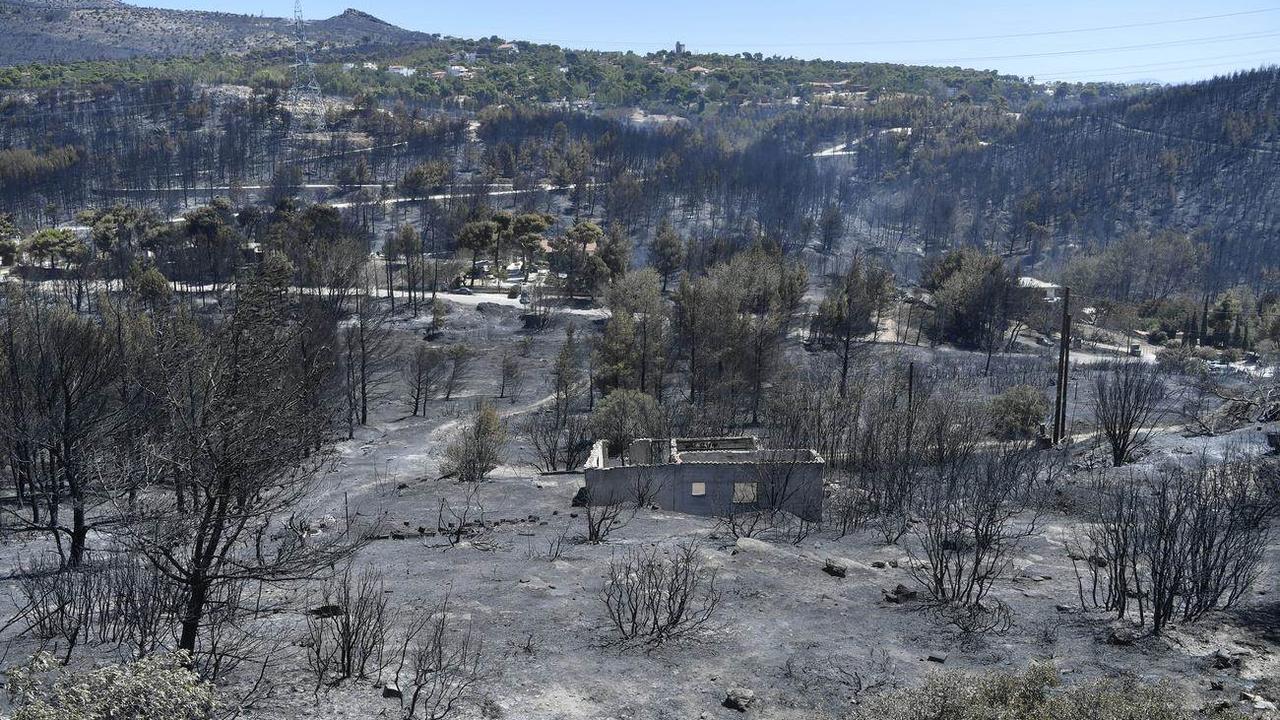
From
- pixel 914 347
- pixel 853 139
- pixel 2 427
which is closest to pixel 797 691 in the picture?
pixel 2 427

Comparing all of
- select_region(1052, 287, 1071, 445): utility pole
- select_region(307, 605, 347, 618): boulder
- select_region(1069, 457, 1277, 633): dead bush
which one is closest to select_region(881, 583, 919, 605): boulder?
select_region(1069, 457, 1277, 633): dead bush

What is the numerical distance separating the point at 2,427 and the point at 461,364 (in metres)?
26.3

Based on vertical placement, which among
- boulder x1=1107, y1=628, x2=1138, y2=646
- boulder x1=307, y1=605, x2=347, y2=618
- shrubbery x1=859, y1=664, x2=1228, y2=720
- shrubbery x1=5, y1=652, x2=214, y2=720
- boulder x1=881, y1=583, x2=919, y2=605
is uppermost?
shrubbery x1=5, y1=652, x2=214, y2=720

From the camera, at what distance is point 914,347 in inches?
2222

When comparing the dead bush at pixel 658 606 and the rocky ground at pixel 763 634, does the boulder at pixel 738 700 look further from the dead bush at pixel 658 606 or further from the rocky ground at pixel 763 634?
the dead bush at pixel 658 606

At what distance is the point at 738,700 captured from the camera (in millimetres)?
11656

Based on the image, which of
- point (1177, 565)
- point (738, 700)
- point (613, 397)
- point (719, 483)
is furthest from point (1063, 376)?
point (738, 700)

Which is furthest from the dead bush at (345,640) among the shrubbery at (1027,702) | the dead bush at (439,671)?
the shrubbery at (1027,702)

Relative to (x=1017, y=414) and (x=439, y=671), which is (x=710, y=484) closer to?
(x=439, y=671)

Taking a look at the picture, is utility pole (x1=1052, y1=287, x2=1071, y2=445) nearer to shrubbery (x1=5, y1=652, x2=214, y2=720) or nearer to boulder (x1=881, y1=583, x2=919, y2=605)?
boulder (x1=881, y1=583, x2=919, y2=605)

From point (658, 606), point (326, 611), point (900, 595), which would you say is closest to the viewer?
point (326, 611)

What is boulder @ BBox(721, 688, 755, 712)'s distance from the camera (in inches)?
457

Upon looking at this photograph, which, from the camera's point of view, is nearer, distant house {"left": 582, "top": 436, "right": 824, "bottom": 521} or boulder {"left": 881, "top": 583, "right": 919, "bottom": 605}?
boulder {"left": 881, "top": 583, "right": 919, "bottom": 605}

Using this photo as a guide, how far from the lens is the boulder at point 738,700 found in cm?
1162
